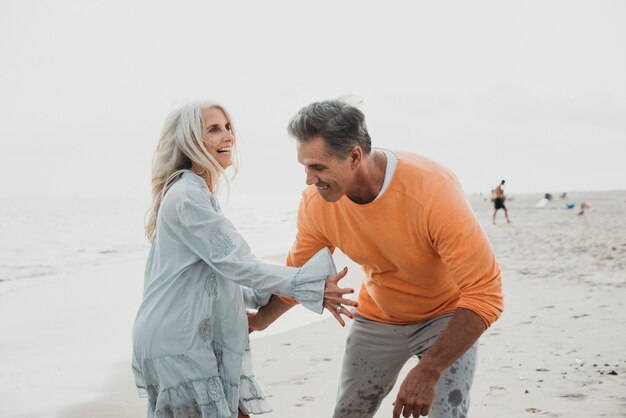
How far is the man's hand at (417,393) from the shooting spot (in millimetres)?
2766

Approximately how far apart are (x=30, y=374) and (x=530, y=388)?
4630 millimetres

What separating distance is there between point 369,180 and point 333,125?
0.33 m

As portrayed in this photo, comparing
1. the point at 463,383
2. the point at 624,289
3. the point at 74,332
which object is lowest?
the point at 74,332

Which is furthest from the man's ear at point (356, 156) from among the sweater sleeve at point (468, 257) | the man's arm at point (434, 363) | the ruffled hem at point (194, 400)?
the ruffled hem at point (194, 400)

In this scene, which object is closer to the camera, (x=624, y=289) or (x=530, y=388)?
(x=530, y=388)

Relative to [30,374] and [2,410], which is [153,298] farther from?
[30,374]

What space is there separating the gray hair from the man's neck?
0.28 ft

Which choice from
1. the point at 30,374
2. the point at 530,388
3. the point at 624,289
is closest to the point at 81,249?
the point at 30,374

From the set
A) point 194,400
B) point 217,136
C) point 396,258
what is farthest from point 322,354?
point 217,136

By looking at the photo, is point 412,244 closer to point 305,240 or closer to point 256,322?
point 305,240

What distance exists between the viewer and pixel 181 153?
10.0 feet

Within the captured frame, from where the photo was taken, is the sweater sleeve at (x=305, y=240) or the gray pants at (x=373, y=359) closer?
the gray pants at (x=373, y=359)

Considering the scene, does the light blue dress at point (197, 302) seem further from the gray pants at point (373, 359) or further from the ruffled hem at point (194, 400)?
the gray pants at point (373, 359)

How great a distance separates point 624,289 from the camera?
8664 mm
